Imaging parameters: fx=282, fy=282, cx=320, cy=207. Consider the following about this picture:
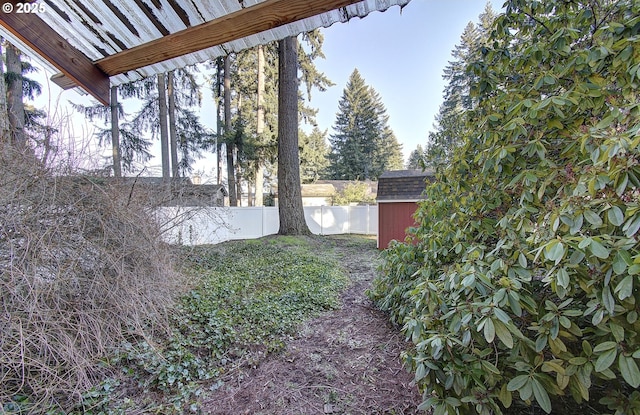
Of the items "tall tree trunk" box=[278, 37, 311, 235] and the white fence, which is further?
"tall tree trunk" box=[278, 37, 311, 235]

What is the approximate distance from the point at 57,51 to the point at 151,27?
627mm

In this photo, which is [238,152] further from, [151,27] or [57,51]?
[151,27]

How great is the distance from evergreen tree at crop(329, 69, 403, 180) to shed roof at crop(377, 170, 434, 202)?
18845 millimetres

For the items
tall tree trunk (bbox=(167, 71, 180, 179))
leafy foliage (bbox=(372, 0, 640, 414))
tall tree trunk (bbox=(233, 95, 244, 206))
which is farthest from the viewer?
tall tree trunk (bbox=(167, 71, 180, 179))

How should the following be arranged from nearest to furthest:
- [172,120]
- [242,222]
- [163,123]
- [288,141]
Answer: [288,141], [242,222], [163,123], [172,120]

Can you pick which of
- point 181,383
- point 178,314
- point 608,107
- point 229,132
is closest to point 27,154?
point 178,314

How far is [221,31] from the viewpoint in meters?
1.65

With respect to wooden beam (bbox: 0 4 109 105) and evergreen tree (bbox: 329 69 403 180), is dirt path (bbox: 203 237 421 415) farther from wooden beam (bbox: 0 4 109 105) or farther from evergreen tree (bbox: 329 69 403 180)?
evergreen tree (bbox: 329 69 403 180)

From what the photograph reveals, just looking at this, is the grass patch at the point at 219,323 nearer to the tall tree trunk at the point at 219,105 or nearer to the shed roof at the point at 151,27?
the shed roof at the point at 151,27

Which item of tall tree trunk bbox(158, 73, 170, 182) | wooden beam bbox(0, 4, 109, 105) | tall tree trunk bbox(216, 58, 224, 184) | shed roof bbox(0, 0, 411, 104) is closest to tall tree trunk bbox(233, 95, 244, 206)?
tall tree trunk bbox(216, 58, 224, 184)

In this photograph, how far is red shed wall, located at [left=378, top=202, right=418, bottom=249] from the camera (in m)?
8.69

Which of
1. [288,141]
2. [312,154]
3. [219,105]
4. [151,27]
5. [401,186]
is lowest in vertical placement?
[401,186]

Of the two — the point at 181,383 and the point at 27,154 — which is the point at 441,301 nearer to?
the point at 181,383

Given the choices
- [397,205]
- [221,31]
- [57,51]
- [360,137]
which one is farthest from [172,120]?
[360,137]
